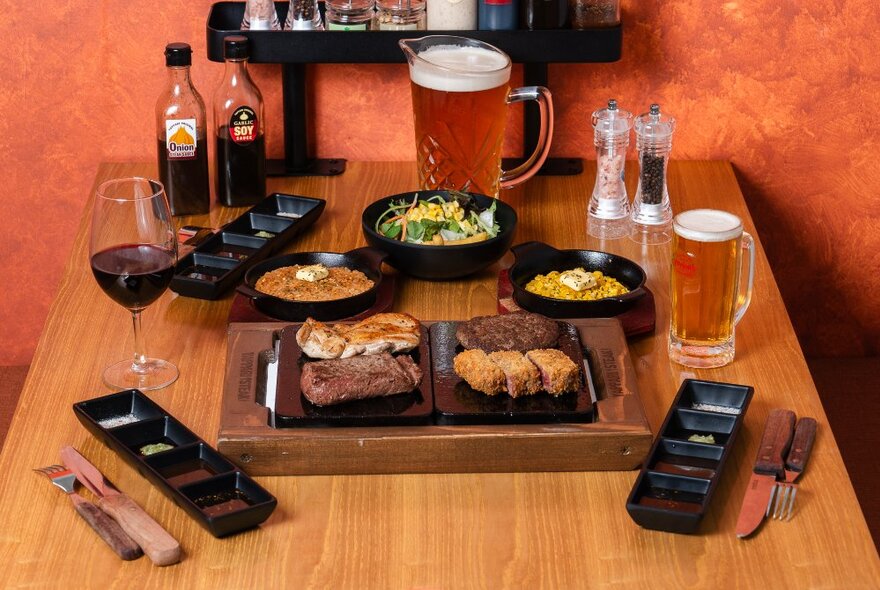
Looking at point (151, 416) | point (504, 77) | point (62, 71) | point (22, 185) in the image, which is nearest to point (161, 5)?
point (62, 71)

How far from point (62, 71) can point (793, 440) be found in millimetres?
1551

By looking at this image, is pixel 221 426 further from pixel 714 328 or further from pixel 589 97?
pixel 589 97

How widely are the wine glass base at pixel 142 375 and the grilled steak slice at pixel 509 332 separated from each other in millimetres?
380

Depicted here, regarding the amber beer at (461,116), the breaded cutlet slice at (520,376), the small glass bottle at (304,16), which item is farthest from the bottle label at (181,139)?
the breaded cutlet slice at (520,376)

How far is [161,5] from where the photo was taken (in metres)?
2.20

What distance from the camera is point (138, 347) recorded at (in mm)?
1527

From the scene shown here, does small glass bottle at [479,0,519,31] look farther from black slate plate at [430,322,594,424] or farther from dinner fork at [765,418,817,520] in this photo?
dinner fork at [765,418,817,520]

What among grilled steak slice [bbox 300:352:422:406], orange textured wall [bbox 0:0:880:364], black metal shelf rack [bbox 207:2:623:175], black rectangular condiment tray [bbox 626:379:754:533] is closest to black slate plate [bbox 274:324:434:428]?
grilled steak slice [bbox 300:352:422:406]

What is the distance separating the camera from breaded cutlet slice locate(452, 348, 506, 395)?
53.5 inches

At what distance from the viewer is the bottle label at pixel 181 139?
6.39 ft

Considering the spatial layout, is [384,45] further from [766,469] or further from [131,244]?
[766,469]

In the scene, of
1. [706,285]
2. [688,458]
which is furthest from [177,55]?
[688,458]

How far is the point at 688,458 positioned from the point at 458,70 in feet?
2.72

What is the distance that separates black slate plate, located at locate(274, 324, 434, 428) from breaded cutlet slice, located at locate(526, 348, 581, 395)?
0.43 ft
